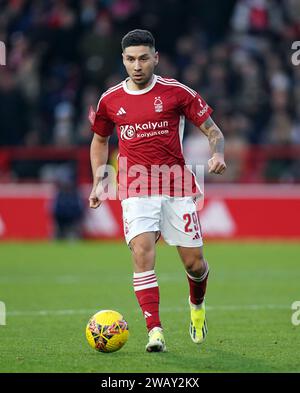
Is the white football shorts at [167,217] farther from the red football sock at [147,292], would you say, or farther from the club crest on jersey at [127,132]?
the club crest on jersey at [127,132]

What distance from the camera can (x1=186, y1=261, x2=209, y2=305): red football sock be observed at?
804cm

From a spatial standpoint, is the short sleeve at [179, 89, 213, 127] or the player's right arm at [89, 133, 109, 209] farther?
the player's right arm at [89, 133, 109, 209]

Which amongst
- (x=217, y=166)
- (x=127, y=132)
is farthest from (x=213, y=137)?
(x=127, y=132)

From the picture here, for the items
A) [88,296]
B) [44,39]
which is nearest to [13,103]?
[44,39]

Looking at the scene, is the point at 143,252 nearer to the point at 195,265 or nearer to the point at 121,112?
the point at 195,265

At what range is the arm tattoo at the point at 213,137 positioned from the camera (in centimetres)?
776

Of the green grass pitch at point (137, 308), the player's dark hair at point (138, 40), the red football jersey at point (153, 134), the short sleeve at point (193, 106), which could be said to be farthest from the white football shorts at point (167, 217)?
the player's dark hair at point (138, 40)

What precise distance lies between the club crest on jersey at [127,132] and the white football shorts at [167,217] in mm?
472

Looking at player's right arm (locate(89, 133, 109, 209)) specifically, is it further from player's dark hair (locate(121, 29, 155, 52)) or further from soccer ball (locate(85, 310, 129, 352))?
soccer ball (locate(85, 310, 129, 352))

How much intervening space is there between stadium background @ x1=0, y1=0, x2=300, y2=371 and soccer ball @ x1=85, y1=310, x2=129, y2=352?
9.23 m

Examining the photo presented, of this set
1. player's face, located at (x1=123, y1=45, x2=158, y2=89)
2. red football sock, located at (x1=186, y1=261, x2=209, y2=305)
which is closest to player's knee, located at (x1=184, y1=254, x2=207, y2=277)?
red football sock, located at (x1=186, y1=261, x2=209, y2=305)

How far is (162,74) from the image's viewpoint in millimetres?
19500
